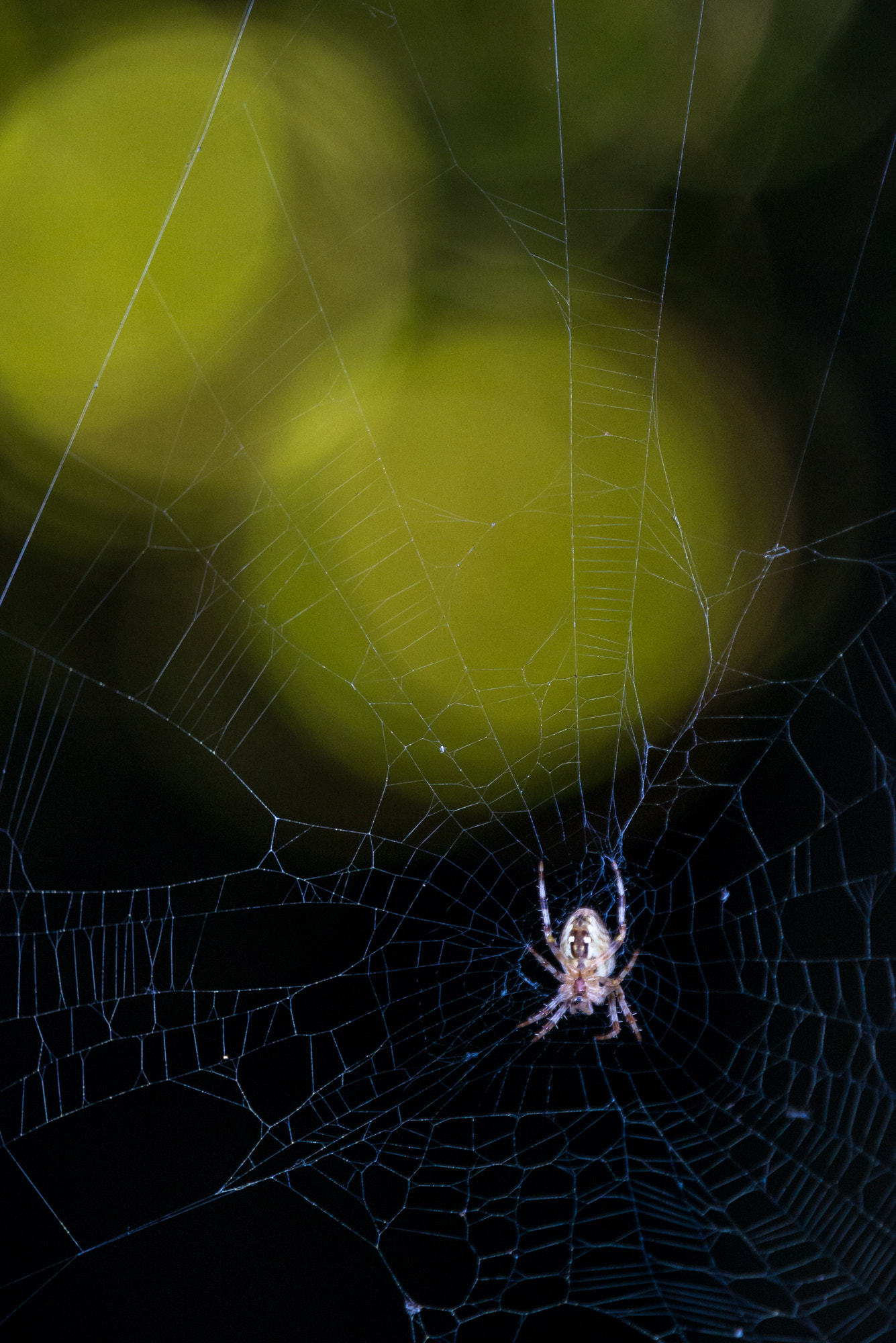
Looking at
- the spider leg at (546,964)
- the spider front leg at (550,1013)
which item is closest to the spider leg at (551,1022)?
the spider front leg at (550,1013)

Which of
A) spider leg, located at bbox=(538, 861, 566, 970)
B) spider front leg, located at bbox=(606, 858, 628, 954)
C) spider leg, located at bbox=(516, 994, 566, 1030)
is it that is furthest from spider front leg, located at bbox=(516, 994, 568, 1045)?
spider front leg, located at bbox=(606, 858, 628, 954)

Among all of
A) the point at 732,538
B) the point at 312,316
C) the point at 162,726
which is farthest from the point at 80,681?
the point at 732,538

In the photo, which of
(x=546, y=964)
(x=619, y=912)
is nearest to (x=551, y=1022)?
(x=546, y=964)

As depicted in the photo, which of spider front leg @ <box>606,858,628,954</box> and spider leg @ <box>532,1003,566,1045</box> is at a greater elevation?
spider front leg @ <box>606,858,628,954</box>

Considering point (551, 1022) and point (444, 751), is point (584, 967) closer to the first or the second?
point (551, 1022)

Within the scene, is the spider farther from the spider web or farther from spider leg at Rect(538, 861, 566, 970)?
the spider web

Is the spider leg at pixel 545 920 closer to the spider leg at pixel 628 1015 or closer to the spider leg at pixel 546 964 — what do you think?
the spider leg at pixel 546 964

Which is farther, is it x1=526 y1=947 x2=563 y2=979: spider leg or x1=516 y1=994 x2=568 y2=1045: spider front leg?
x1=526 y1=947 x2=563 y2=979: spider leg

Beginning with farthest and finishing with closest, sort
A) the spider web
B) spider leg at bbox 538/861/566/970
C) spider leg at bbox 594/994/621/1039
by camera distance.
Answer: spider leg at bbox 538/861/566/970 → spider leg at bbox 594/994/621/1039 → the spider web
